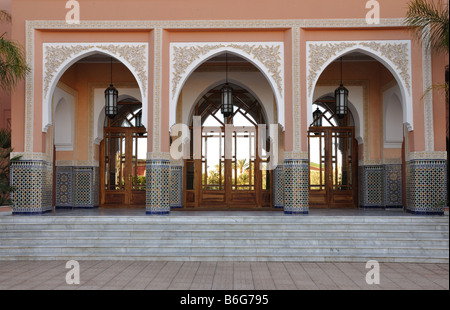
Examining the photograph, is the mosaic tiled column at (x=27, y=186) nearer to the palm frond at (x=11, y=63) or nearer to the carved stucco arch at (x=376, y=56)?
the palm frond at (x=11, y=63)

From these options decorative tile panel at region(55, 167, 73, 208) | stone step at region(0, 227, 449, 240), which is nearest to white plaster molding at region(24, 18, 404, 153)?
stone step at region(0, 227, 449, 240)

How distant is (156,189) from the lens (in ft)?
25.3

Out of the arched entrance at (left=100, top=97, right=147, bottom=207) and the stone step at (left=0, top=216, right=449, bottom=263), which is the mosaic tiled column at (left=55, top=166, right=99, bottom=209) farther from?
the stone step at (left=0, top=216, right=449, bottom=263)

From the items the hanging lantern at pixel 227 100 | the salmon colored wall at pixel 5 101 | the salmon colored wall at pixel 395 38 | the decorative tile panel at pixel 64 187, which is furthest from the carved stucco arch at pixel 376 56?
the salmon colored wall at pixel 5 101

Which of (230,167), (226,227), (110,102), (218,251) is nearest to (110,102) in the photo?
(110,102)

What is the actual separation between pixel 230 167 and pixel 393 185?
3190mm

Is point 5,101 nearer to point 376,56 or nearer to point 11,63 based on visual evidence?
point 11,63

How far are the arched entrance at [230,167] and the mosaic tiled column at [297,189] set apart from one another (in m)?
2.02

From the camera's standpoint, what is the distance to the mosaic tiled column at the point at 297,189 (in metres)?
7.60

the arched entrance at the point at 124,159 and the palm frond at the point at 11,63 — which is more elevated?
the palm frond at the point at 11,63

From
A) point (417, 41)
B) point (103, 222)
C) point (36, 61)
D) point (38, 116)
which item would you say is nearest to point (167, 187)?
point (103, 222)

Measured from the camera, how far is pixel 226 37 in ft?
26.1

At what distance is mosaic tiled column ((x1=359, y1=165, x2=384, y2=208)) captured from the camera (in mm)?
9367

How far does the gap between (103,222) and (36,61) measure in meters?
2.98
